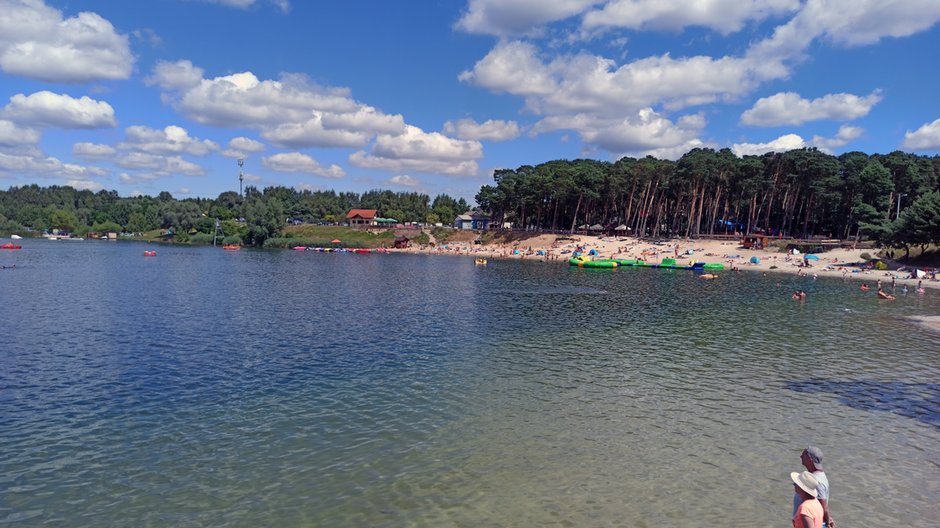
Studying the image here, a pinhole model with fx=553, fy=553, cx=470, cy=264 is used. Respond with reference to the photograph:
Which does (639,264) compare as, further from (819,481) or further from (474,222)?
(819,481)

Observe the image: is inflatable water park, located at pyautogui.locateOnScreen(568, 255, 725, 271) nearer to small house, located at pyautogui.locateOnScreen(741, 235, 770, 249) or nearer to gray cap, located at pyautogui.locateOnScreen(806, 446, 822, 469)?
small house, located at pyautogui.locateOnScreen(741, 235, 770, 249)

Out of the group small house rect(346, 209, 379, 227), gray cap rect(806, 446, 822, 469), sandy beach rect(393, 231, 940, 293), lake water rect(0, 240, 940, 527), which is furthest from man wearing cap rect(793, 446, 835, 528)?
small house rect(346, 209, 379, 227)

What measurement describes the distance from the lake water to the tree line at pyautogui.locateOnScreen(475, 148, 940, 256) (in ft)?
221

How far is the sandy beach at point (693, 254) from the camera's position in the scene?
282 feet

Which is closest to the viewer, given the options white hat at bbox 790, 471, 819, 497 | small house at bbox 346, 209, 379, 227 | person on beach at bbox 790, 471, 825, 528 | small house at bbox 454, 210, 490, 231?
person on beach at bbox 790, 471, 825, 528

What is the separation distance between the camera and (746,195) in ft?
390

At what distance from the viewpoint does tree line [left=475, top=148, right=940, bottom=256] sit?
317 ft

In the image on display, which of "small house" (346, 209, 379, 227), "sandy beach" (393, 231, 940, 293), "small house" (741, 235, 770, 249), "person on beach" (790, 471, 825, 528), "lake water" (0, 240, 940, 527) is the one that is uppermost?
"small house" (346, 209, 379, 227)

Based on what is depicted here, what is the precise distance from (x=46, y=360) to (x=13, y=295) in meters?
31.9

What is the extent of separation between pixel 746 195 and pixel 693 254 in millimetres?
21184

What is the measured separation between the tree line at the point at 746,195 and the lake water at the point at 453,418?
221 feet

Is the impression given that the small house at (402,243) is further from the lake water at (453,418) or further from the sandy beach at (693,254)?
the lake water at (453,418)

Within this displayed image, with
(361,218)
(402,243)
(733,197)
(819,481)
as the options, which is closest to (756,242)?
(733,197)

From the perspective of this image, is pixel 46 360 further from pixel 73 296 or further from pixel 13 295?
pixel 13 295
